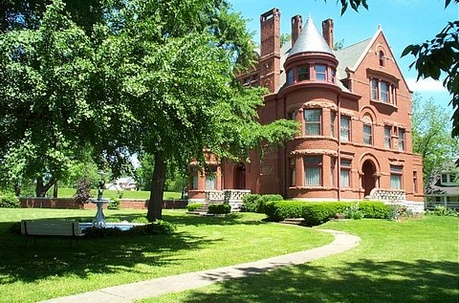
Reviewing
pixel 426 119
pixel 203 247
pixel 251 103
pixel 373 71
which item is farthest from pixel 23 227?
pixel 426 119

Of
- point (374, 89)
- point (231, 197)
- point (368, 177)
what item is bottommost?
point (231, 197)

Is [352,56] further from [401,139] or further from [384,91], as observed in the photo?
[401,139]

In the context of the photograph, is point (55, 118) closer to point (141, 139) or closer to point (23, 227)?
point (141, 139)

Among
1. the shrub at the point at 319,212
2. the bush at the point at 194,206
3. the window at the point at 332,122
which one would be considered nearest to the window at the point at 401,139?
the window at the point at 332,122

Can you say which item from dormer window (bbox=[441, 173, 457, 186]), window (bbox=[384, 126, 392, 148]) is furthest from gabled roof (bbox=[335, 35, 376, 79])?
dormer window (bbox=[441, 173, 457, 186])

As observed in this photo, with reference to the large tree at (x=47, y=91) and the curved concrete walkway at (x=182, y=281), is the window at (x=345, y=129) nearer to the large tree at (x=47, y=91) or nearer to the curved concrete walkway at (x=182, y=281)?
the curved concrete walkway at (x=182, y=281)

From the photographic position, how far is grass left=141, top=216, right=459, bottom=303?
23.5ft

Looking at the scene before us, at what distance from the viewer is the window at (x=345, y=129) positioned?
3158 cm

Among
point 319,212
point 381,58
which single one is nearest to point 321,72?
point 381,58

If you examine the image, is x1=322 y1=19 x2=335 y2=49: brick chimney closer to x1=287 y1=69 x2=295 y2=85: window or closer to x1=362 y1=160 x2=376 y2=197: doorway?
x1=287 y1=69 x2=295 y2=85: window

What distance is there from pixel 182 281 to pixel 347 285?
3214 millimetres

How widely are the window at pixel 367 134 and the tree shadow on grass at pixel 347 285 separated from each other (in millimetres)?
23893

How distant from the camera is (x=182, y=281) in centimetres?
862

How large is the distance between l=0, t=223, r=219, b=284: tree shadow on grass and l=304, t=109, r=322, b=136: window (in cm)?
1517
